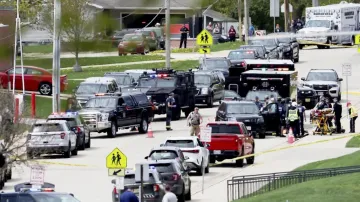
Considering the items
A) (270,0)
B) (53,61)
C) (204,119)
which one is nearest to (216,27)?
(270,0)

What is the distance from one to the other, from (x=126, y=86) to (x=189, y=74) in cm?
363

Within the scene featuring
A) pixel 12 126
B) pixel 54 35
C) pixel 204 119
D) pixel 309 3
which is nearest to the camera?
pixel 54 35

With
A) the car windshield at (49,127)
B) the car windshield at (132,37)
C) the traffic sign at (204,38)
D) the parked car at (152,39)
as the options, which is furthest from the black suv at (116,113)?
the car windshield at (132,37)

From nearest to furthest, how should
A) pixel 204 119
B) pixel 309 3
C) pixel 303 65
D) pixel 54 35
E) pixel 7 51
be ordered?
pixel 54 35, pixel 7 51, pixel 309 3, pixel 204 119, pixel 303 65

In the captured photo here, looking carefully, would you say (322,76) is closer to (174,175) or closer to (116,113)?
(116,113)

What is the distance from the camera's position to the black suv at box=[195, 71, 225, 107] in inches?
2096

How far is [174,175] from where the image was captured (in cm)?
2683

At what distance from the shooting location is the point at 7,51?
455cm

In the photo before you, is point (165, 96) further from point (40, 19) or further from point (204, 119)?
point (40, 19)

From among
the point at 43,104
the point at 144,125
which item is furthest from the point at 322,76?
the point at 43,104

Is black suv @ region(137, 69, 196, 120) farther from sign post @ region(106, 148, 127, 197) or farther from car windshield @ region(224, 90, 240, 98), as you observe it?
sign post @ region(106, 148, 127, 197)

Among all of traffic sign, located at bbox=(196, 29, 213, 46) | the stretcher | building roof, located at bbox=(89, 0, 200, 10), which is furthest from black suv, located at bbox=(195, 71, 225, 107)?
building roof, located at bbox=(89, 0, 200, 10)

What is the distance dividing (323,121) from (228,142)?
10.6 m

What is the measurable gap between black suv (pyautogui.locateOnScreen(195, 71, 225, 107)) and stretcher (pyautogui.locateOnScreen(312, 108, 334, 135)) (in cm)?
883
